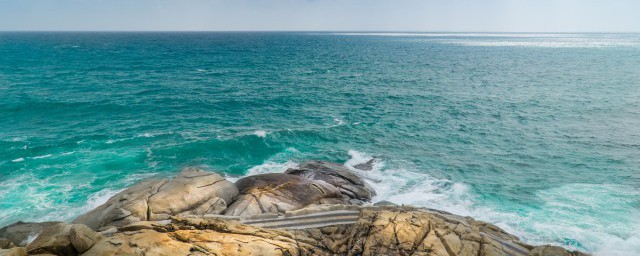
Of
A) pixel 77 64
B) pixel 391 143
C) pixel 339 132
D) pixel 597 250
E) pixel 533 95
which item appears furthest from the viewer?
pixel 77 64

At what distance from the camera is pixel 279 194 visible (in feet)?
75.4

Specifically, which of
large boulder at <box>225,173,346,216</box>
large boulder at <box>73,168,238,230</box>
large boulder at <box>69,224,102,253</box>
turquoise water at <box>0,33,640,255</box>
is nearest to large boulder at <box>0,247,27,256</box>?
large boulder at <box>69,224,102,253</box>

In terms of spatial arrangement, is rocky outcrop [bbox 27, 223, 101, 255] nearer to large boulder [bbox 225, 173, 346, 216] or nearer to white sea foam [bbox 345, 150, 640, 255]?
large boulder [bbox 225, 173, 346, 216]

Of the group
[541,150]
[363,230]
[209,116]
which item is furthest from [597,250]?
[209,116]

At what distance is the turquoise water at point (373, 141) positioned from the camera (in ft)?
90.5

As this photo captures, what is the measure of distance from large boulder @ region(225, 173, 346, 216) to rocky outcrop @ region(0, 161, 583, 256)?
0.06m

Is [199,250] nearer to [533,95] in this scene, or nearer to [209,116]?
[209,116]

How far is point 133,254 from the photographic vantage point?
1327 centimetres

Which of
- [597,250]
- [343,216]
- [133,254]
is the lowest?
[597,250]

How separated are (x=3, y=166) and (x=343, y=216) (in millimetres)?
32903

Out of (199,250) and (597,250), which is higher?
(199,250)

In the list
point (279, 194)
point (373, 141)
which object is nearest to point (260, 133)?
A: point (373, 141)

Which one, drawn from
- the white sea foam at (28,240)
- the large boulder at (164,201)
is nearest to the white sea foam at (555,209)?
the large boulder at (164,201)

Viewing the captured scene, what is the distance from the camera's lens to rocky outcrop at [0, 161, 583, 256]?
46.7 feet
